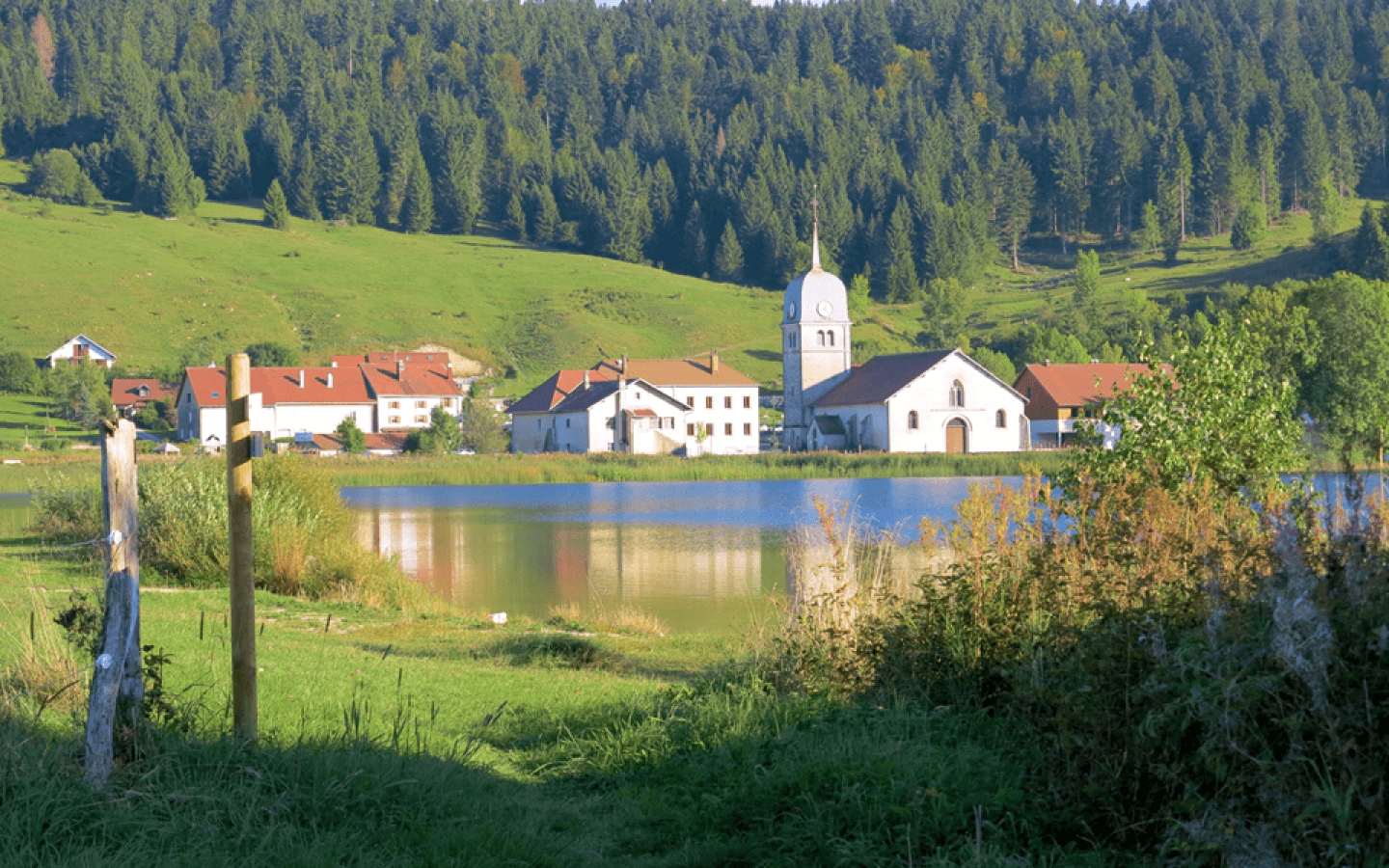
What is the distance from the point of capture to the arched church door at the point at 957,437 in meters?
78.6

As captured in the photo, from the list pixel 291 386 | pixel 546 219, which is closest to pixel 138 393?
pixel 291 386

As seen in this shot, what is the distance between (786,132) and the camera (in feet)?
565

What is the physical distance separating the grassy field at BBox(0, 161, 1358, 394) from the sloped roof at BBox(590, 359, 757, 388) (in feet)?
47.1

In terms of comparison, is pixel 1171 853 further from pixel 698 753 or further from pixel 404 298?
pixel 404 298

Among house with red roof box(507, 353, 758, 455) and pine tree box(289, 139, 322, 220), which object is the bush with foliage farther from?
house with red roof box(507, 353, 758, 455)

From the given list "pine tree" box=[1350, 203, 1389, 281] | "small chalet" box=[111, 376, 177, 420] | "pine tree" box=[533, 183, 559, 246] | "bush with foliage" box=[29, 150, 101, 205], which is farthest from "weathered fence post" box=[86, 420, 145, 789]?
"bush with foliage" box=[29, 150, 101, 205]

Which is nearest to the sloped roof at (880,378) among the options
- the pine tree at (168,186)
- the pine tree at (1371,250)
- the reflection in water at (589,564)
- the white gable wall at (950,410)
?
the white gable wall at (950,410)

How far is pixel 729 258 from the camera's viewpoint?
147 metres

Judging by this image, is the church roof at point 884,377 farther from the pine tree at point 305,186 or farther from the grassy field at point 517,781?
the pine tree at point 305,186

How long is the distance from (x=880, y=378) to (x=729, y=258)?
68265 mm

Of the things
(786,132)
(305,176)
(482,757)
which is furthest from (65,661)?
(786,132)

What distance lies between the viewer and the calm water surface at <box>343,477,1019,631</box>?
20.7m

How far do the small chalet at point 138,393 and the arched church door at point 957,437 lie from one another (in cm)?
5078

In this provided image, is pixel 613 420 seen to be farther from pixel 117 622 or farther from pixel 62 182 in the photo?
pixel 62 182
